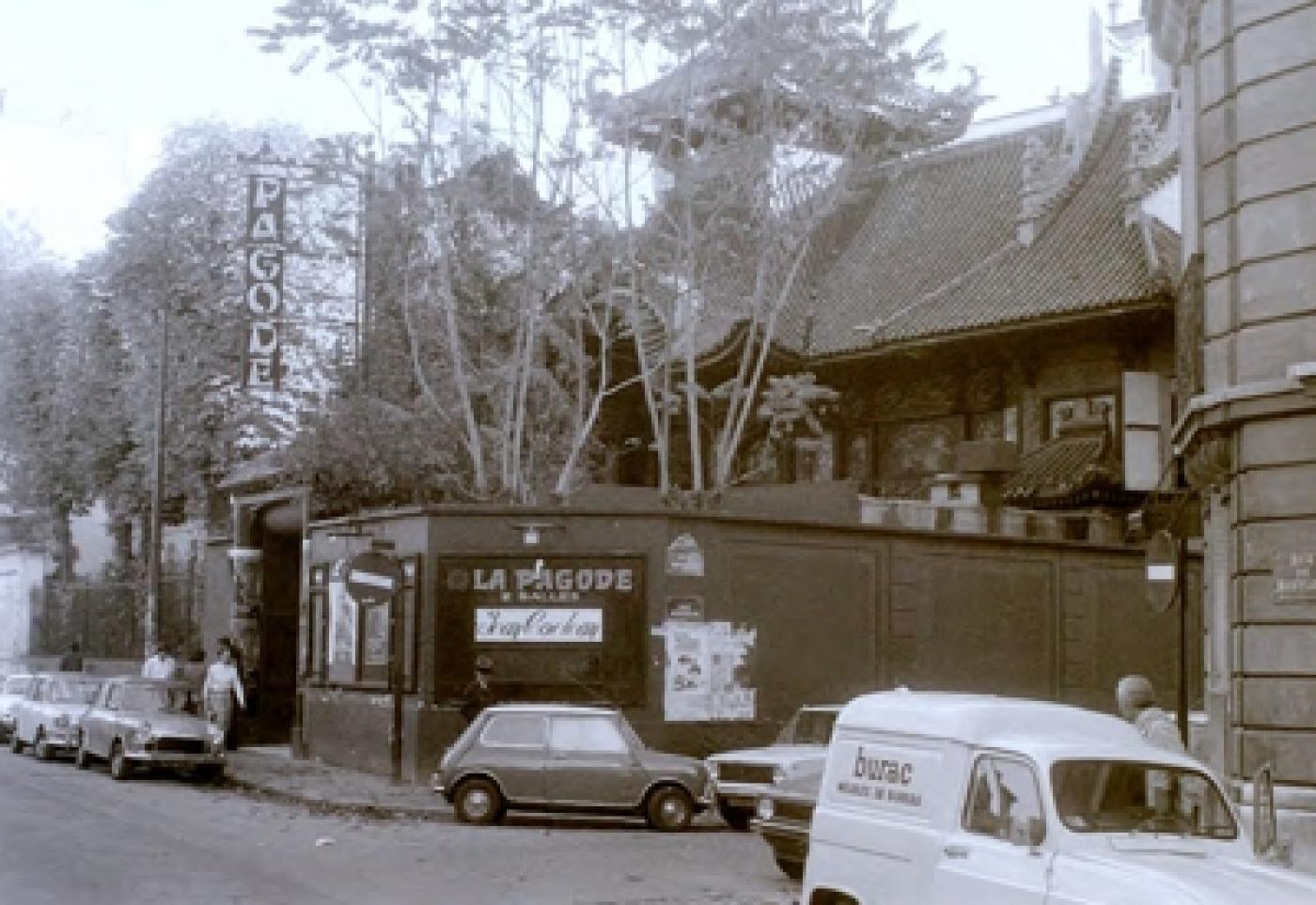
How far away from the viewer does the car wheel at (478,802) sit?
62.7 ft

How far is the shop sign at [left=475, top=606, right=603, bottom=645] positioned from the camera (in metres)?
23.5

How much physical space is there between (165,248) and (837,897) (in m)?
34.1

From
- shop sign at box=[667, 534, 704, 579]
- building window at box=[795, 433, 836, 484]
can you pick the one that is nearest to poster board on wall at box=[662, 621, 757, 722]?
shop sign at box=[667, 534, 704, 579]

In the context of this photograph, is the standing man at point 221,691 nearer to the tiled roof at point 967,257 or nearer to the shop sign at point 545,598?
the shop sign at point 545,598

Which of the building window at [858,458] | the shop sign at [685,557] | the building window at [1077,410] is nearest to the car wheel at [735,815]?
the shop sign at [685,557]

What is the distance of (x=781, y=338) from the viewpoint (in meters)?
33.5

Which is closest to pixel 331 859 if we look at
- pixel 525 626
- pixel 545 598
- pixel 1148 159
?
pixel 525 626

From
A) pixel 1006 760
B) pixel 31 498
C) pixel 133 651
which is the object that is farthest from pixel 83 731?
pixel 31 498

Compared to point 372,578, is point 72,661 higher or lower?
lower

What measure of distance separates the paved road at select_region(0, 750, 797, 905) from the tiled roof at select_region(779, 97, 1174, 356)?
14.2 meters

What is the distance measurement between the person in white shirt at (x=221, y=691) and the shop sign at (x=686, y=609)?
8.65 metres

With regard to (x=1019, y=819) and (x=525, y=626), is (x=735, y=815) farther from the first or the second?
(x=1019, y=819)

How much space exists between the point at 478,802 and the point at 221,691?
10516mm

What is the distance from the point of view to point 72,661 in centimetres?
4047
